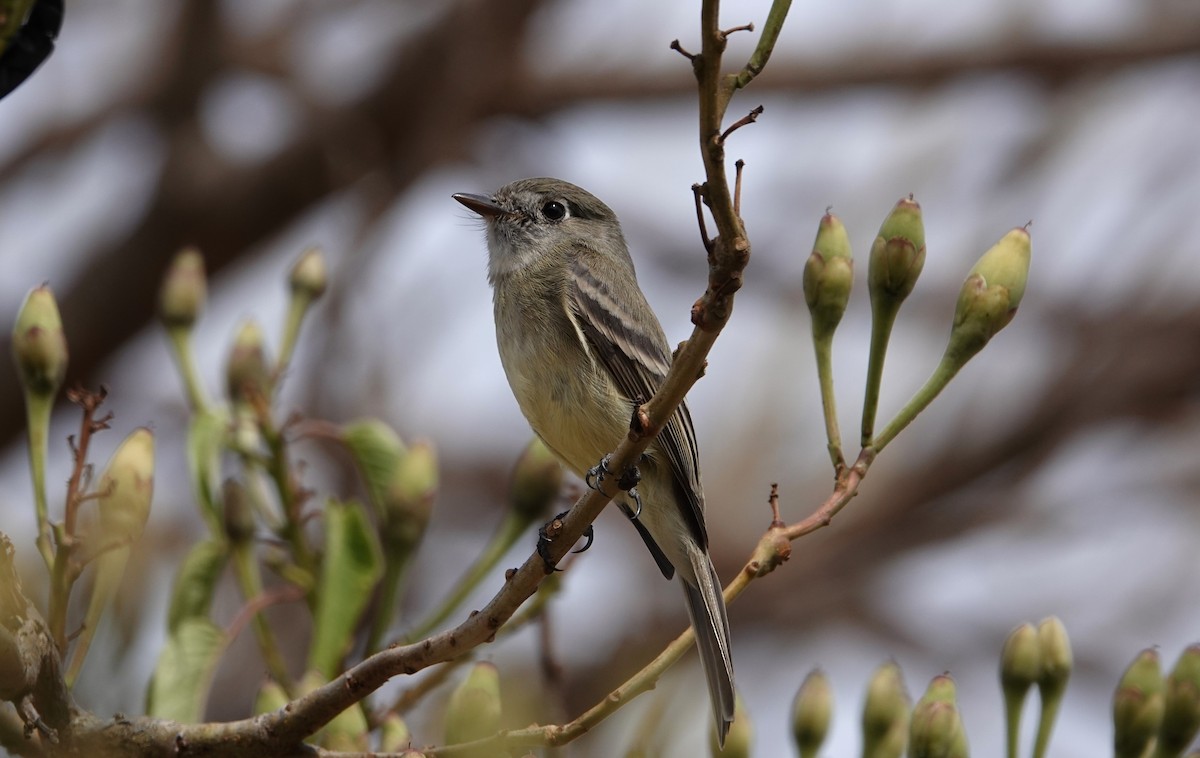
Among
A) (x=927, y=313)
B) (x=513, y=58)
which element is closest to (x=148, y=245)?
(x=513, y=58)

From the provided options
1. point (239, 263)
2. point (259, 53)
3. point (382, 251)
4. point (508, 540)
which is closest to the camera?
point (508, 540)

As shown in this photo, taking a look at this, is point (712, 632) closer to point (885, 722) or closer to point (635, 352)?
point (635, 352)

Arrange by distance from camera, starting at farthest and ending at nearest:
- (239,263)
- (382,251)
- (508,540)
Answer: (239,263) → (382,251) → (508,540)

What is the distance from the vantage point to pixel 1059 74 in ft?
21.2

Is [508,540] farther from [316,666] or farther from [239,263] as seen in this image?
[239,263]

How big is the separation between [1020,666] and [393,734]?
1098 mm

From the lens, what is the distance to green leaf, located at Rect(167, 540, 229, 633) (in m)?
2.63

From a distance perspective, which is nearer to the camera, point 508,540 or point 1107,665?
point 508,540

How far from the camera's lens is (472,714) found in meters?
2.05

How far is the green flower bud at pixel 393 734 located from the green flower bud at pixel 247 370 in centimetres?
81

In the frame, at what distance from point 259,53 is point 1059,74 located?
3909 mm

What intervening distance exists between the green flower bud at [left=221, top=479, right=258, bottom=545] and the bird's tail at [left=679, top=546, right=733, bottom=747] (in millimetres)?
927

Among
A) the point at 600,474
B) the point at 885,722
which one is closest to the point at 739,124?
the point at 600,474

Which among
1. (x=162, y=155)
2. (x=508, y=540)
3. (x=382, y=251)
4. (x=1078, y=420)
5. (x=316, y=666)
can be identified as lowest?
(x=316, y=666)
